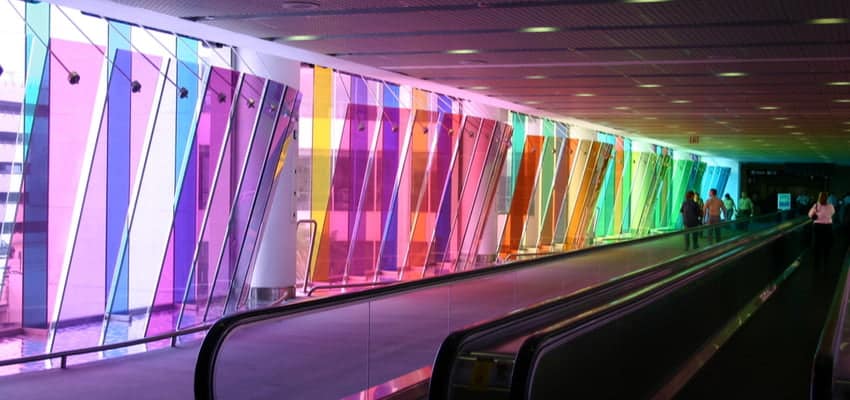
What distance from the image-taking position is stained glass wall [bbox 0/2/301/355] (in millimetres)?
9594

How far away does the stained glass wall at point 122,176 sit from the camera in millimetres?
9594

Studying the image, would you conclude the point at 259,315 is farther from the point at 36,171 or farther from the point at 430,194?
the point at 430,194

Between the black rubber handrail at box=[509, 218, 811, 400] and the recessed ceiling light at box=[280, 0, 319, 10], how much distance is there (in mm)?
3817

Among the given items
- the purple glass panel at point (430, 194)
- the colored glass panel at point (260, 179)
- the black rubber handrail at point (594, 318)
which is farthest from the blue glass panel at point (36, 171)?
the purple glass panel at point (430, 194)

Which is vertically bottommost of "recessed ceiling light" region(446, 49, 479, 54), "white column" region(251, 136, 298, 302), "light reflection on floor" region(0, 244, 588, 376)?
"light reflection on floor" region(0, 244, 588, 376)

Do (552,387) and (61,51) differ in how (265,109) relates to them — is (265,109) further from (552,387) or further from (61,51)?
(552,387)

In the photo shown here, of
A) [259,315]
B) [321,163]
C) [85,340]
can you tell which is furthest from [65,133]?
[321,163]

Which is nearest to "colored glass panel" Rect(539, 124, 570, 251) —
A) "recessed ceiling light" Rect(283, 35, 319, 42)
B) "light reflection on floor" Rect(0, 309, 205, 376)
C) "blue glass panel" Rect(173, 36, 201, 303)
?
"blue glass panel" Rect(173, 36, 201, 303)

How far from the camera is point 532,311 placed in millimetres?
5840

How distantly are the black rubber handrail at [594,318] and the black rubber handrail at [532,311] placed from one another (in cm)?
14

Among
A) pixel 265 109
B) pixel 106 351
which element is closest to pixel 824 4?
pixel 265 109

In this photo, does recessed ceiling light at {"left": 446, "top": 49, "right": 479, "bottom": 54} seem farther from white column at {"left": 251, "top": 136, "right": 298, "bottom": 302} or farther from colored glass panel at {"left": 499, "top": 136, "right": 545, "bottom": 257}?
colored glass panel at {"left": 499, "top": 136, "right": 545, "bottom": 257}

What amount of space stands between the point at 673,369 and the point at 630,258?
393 centimetres

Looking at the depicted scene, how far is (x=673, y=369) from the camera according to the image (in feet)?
28.8
